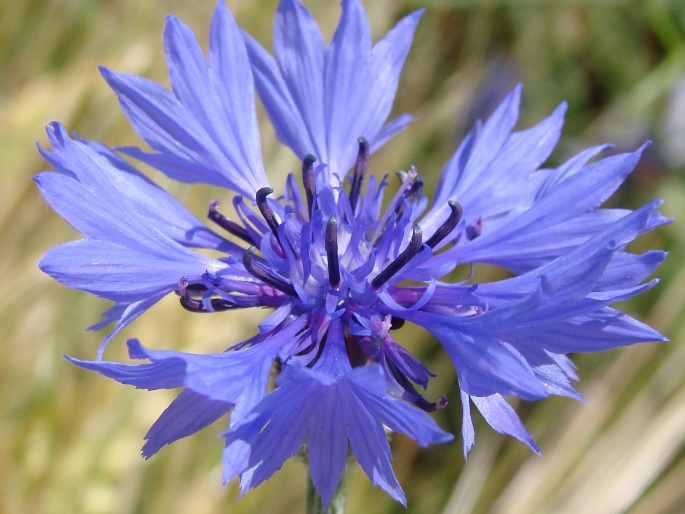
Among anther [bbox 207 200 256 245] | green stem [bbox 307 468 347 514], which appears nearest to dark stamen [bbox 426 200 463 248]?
anther [bbox 207 200 256 245]

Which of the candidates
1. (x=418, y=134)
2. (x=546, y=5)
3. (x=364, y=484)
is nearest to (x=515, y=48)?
(x=546, y=5)

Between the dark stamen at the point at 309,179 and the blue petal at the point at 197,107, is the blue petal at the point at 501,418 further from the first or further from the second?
the blue petal at the point at 197,107

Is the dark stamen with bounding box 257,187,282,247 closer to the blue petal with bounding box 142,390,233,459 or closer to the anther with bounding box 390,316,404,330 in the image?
the anther with bounding box 390,316,404,330

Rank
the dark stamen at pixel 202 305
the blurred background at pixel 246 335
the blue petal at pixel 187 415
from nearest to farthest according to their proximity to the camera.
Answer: the blue petal at pixel 187 415
the dark stamen at pixel 202 305
the blurred background at pixel 246 335

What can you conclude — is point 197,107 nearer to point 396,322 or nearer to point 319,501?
point 396,322

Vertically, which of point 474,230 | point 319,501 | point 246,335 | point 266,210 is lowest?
point 246,335

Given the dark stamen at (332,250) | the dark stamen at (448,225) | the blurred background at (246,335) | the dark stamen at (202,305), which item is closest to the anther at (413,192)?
the dark stamen at (448,225)

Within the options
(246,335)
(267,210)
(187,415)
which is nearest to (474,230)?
(267,210)

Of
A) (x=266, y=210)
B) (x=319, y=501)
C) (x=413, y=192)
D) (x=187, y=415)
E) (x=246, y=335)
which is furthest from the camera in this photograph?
(x=246, y=335)
